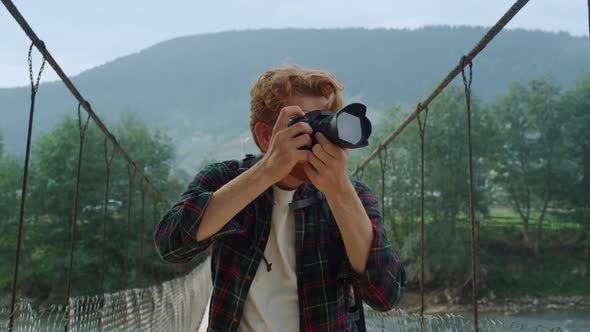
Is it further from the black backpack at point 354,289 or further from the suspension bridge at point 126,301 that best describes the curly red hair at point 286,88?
the suspension bridge at point 126,301

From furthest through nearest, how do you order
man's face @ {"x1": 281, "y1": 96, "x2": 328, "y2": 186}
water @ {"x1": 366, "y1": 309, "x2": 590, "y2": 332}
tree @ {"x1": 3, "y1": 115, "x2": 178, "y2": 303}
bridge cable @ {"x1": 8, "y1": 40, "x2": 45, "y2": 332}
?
1. tree @ {"x1": 3, "y1": 115, "x2": 178, "y2": 303}
2. water @ {"x1": 366, "y1": 309, "x2": 590, "y2": 332}
3. bridge cable @ {"x1": 8, "y1": 40, "x2": 45, "y2": 332}
4. man's face @ {"x1": 281, "y1": 96, "x2": 328, "y2": 186}

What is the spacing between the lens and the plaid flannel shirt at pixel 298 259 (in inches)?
26.8

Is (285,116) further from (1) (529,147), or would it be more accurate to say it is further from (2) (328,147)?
(1) (529,147)

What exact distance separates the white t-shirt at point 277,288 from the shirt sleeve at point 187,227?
57 mm

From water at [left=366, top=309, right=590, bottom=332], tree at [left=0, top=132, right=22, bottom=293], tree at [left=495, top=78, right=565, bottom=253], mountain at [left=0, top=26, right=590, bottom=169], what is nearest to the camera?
water at [left=366, top=309, right=590, bottom=332]

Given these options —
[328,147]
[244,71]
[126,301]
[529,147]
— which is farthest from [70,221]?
[244,71]

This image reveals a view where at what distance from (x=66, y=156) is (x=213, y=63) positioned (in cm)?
Answer: 10151

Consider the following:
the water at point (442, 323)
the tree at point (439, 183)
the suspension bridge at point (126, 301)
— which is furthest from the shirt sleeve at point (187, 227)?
the tree at point (439, 183)

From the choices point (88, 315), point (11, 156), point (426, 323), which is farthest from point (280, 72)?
point (11, 156)

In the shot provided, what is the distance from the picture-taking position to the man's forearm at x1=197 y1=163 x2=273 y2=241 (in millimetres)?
653

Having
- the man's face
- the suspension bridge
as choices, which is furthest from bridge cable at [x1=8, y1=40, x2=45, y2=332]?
the man's face

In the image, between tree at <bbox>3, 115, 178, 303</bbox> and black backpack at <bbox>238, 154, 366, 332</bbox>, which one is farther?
tree at <bbox>3, 115, 178, 303</bbox>

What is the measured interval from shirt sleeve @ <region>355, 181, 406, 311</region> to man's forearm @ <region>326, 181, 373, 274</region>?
0.03 feet

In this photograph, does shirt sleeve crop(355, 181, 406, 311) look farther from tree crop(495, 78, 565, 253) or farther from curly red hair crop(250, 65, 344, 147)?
tree crop(495, 78, 565, 253)
